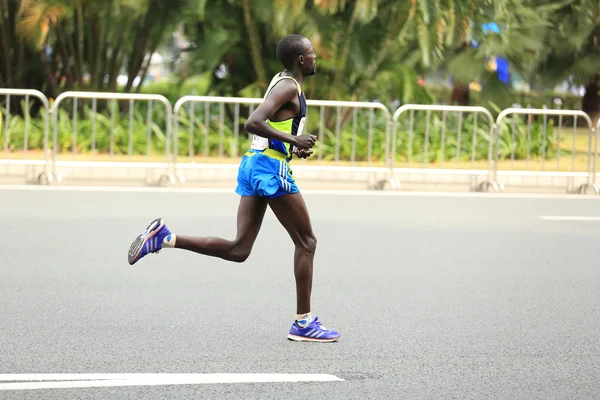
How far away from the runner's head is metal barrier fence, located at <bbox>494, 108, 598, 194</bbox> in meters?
9.27

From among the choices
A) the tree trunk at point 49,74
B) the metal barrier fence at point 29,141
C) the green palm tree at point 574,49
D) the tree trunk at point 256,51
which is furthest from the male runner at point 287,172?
the green palm tree at point 574,49

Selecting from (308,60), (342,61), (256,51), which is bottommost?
(308,60)

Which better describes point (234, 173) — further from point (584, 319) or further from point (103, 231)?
point (584, 319)

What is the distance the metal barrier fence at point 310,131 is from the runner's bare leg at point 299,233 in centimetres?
849

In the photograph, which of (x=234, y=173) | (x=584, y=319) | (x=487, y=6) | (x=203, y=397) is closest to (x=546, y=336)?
(x=584, y=319)

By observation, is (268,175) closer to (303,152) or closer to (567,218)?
(303,152)

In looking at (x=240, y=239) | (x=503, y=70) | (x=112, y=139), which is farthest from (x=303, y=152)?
(x=503, y=70)

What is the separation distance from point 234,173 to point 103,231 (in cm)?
453

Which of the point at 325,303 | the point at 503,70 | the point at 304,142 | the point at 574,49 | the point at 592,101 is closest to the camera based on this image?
the point at 304,142

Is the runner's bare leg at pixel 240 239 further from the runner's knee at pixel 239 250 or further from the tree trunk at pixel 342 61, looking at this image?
the tree trunk at pixel 342 61

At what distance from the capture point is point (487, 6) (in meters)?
20.6

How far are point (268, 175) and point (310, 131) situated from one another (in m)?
12.0

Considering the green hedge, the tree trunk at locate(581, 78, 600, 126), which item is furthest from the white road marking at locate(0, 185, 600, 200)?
the tree trunk at locate(581, 78, 600, 126)

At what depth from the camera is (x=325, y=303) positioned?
26.9 feet
